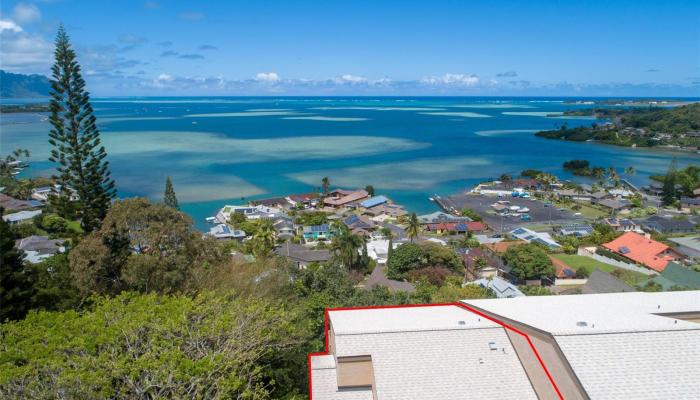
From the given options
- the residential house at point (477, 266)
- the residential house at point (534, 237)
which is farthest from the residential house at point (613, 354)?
the residential house at point (534, 237)

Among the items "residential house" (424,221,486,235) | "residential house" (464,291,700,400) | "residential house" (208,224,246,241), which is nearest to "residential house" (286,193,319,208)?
"residential house" (208,224,246,241)

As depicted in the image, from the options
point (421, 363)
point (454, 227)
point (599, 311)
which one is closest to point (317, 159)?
point (454, 227)

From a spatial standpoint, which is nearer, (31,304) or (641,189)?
(31,304)

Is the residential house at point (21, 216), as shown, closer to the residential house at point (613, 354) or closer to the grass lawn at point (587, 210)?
the residential house at point (613, 354)

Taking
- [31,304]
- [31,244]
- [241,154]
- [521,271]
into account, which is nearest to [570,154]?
[241,154]

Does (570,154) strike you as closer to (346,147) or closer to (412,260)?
(346,147)

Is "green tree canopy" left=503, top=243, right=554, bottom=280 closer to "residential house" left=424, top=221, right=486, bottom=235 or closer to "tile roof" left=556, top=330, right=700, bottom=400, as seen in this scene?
"residential house" left=424, top=221, right=486, bottom=235
